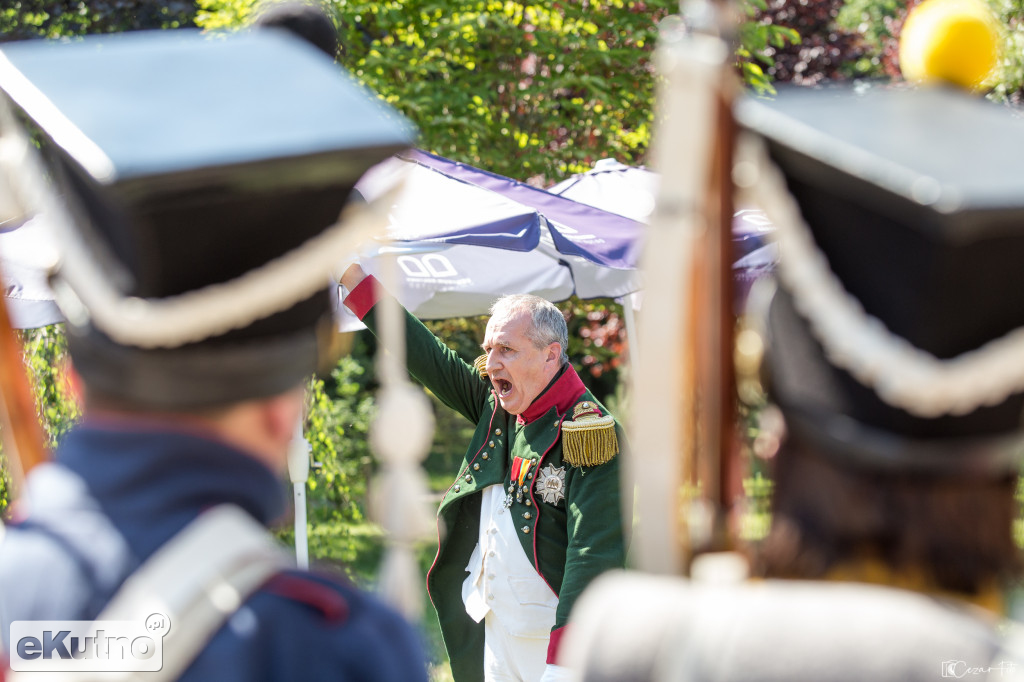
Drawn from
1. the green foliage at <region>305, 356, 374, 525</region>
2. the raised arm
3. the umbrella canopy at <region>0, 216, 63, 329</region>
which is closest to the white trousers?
the raised arm

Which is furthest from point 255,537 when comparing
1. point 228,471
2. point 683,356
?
point 683,356

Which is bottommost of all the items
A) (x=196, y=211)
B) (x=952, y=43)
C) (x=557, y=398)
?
(x=557, y=398)

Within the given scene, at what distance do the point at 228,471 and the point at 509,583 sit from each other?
257cm

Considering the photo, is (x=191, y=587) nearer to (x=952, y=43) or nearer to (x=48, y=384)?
(x=952, y=43)

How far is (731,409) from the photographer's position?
139 cm

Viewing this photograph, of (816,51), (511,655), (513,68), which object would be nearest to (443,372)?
(511,655)

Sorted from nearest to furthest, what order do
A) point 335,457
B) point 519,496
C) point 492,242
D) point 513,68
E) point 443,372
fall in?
1. point 519,496
2. point 443,372
3. point 492,242
4. point 335,457
5. point 513,68

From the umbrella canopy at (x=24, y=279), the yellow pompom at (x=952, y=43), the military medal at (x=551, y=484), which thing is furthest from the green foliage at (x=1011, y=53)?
the yellow pompom at (x=952, y=43)

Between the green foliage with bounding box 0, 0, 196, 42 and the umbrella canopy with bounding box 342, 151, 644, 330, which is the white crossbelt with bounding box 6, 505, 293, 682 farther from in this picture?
the green foliage with bounding box 0, 0, 196, 42

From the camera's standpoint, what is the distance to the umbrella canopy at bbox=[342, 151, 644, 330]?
4.90 meters

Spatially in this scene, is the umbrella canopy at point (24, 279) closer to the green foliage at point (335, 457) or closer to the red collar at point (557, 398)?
the green foliage at point (335, 457)

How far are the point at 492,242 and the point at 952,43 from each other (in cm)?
354

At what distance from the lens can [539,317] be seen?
4.04 m

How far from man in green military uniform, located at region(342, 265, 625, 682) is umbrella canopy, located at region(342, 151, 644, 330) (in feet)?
1.78
